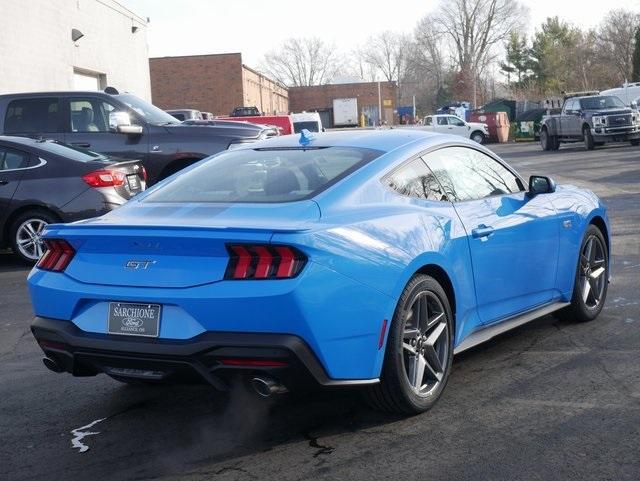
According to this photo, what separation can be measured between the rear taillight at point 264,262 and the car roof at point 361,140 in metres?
1.35

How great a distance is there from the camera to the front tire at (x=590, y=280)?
6.41m

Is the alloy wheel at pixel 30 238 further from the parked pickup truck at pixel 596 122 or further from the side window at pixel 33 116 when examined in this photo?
the parked pickup truck at pixel 596 122

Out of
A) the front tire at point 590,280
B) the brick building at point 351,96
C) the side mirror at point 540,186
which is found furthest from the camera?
the brick building at point 351,96

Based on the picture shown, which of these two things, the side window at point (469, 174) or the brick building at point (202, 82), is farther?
the brick building at point (202, 82)

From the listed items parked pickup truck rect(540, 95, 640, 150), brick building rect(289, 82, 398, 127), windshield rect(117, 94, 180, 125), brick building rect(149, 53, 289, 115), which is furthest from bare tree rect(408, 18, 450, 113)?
windshield rect(117, 94, 180, 125)

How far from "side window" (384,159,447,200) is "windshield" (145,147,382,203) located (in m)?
0.18

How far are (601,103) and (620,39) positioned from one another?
161 ft

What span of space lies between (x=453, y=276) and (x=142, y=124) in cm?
885

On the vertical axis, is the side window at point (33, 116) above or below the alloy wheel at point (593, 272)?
above

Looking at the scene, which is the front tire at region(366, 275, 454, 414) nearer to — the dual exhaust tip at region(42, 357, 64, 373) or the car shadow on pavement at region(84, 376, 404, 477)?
the car shadow on pavement at region(84, 376, 404, 477)

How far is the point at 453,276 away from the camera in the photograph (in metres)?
4.86

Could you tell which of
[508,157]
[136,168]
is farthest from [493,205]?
[508,157]

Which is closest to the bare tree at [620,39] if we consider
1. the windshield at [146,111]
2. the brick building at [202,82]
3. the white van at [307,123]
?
the brick building at [202,82]

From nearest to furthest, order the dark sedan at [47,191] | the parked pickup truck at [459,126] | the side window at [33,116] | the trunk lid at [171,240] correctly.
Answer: the trunk lid at [171,240] → the dark sedan at [47,191] → the side window at [33,116] → the parked pickup truck at [459,126]
